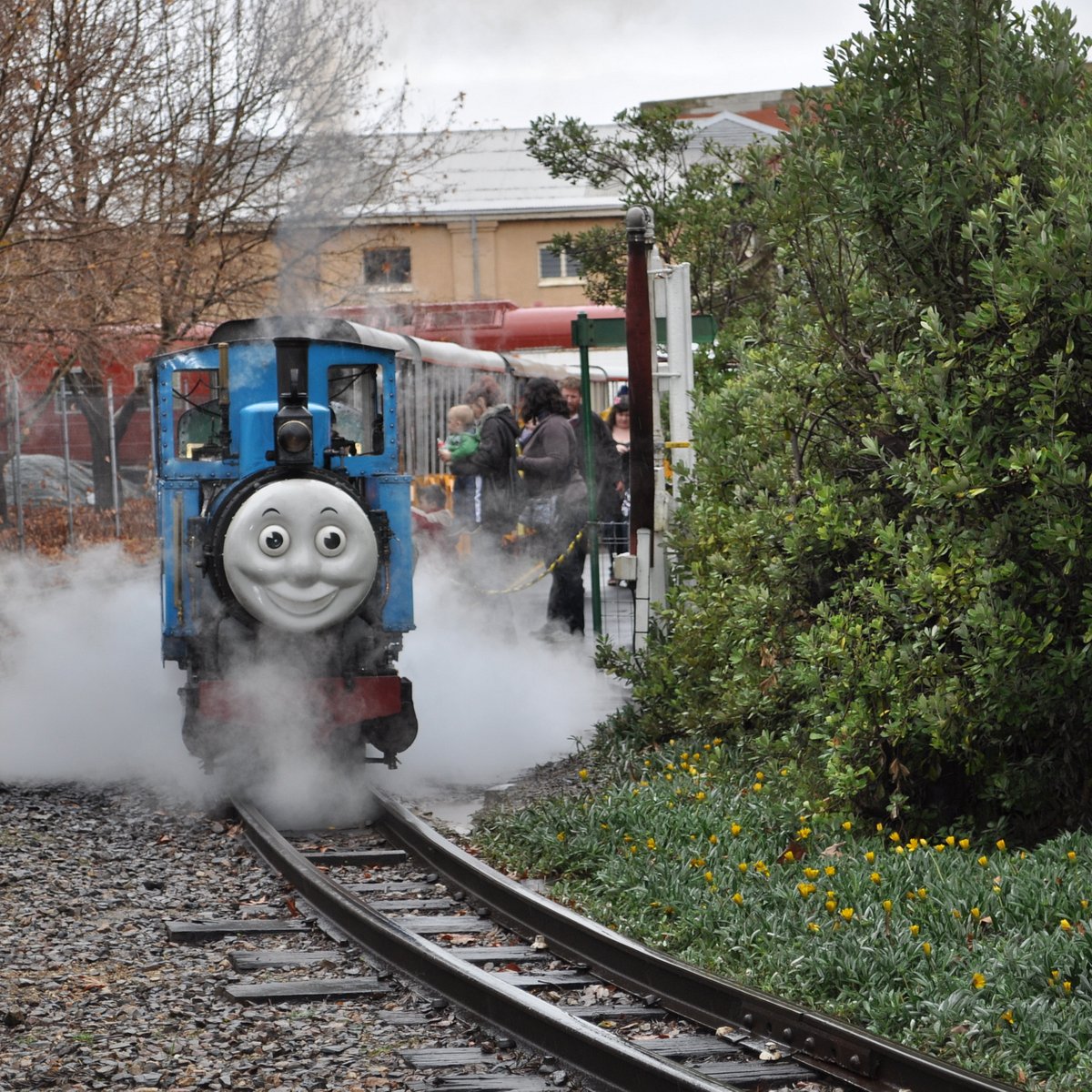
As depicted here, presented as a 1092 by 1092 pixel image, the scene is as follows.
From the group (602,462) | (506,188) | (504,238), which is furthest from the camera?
(506,188)

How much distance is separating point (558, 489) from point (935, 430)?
19.8ft

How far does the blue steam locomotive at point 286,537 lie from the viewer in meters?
7.99

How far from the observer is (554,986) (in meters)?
5.37

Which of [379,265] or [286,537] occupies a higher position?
[379,265]

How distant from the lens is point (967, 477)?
235 inches

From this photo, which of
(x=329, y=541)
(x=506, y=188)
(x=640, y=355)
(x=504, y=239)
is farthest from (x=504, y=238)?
(x=329, y=541)

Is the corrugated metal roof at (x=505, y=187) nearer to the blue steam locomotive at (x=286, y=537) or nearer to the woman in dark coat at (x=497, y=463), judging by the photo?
the woman in dark coat at (x=497, y=463)

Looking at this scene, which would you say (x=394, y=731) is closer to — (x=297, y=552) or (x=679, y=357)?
(x=297, y=552)

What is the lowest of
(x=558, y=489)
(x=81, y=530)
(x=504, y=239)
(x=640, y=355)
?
(x=81, y=530)

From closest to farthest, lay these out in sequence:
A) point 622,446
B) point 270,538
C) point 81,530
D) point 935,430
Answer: point 935,430
point 270,538
point 622,446
point 81,530

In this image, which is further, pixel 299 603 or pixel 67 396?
pixel 67 396

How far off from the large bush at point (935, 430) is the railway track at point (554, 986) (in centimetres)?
138

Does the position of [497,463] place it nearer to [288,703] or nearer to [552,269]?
[288,703]

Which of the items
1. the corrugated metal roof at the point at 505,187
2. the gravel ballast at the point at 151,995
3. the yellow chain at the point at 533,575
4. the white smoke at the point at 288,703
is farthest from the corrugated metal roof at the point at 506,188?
the gravel ballast at the point at 151,995
